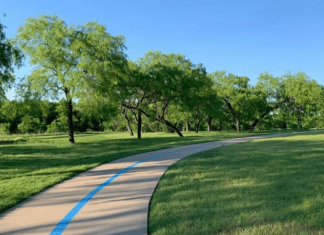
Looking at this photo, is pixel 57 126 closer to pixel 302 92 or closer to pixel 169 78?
pixel 169 78

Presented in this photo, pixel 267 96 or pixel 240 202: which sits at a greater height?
pixel 267 96

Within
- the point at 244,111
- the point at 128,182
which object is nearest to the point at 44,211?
the point at 128,182

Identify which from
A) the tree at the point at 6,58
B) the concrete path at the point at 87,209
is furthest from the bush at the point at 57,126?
the concrete path at the point at 87,209


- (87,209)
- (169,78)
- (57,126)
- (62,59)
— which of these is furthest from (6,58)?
(57,126)

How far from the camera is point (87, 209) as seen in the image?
533 cm

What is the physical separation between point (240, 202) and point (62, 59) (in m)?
20.7

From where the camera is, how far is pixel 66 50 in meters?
23.9

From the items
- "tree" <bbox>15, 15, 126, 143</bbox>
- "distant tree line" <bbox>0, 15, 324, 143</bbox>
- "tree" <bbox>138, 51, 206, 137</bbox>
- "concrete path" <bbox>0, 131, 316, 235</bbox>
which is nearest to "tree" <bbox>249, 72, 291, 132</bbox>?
"distant tree line" <bbox>0, 15, 324, 143</bbox>

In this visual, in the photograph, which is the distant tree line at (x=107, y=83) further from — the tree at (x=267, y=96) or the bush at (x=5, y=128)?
the bush at (x=5, y=128)

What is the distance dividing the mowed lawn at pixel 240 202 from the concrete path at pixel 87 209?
0.33 metres

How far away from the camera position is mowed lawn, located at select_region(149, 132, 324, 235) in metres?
4.19

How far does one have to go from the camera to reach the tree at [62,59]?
74.9 feet

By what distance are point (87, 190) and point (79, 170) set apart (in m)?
3.58

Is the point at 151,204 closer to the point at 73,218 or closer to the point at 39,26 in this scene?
the point at 73,218
